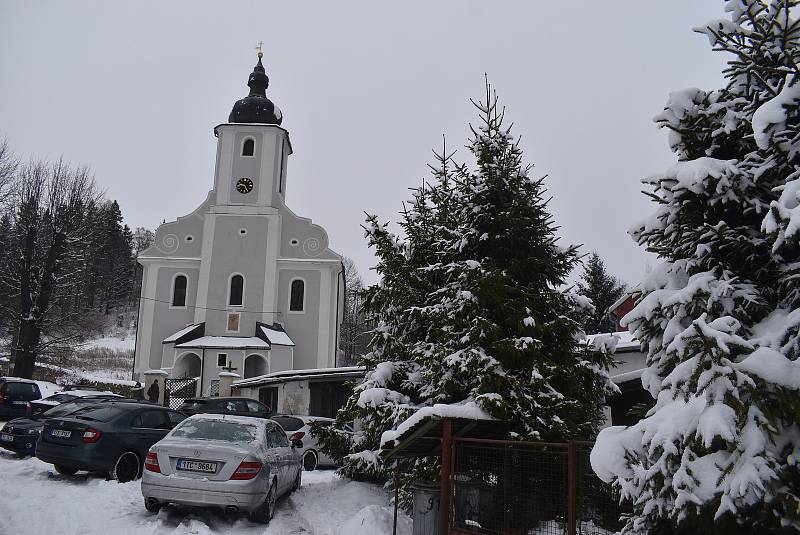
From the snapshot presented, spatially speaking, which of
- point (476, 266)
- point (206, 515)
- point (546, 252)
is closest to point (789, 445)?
point (476, 266)

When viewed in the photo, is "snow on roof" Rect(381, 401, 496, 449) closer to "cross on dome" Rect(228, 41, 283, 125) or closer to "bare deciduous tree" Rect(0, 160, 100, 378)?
"bare deciduous tree" Rect(0, 160, 100, 378)

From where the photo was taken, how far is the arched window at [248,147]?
41906 millimetres

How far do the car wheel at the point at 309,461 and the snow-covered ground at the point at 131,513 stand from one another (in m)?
4.39

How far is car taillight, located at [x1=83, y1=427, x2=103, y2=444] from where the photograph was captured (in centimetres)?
1062

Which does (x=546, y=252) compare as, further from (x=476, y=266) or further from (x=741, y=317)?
(x=741, y=317)

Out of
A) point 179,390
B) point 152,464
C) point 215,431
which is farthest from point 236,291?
point 152,464

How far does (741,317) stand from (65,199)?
3549cm

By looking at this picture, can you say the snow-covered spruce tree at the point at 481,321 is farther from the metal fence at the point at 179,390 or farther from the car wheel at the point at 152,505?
the metal fence at the point at 179,390

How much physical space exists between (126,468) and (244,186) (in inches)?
1247

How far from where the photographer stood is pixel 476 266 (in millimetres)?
9273

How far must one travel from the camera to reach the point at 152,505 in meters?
8.89

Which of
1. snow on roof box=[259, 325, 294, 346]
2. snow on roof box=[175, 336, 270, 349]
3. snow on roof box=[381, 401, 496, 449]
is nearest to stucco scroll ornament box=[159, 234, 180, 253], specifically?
snow on roof box=[175, 336, 270, 349]

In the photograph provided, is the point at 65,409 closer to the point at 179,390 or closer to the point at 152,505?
the point at 152,505

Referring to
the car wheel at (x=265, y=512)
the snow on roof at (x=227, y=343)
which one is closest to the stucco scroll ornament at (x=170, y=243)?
the snow on roof at (x=227, y=343)
